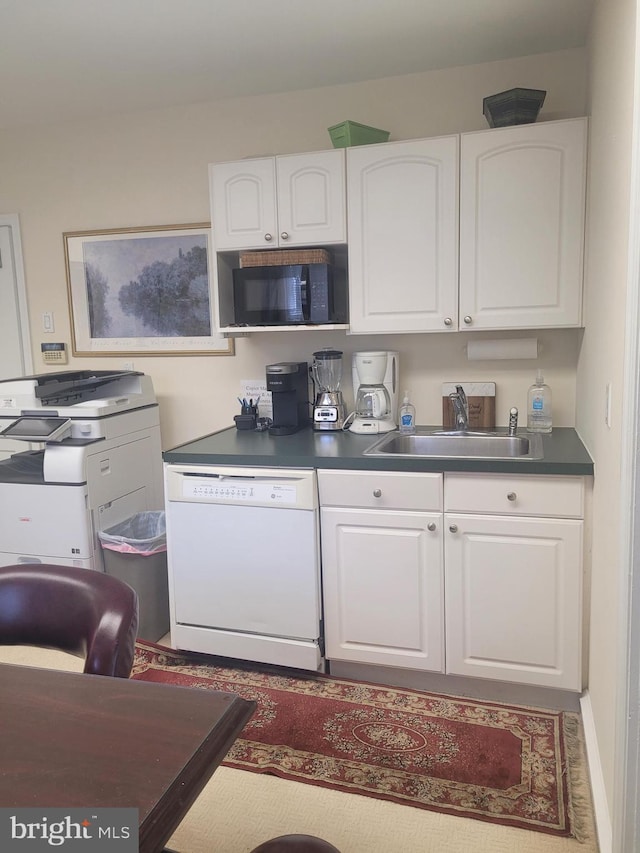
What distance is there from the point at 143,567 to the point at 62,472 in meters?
0.55

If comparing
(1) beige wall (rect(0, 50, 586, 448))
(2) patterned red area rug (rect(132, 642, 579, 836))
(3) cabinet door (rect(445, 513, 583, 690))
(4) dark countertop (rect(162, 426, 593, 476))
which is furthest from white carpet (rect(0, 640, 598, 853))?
(1) beige wall (rect(0, 50, 586, 448))

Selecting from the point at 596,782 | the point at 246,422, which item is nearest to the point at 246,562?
the point at 246,422

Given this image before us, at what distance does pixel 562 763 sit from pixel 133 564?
1834 mm

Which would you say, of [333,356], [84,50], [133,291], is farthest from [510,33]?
[133,291]

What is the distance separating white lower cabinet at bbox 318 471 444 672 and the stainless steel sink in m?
0.30

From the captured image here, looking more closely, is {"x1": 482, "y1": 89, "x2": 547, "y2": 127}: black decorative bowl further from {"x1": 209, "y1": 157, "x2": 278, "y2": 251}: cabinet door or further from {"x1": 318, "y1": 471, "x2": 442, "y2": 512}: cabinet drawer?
{"x1": 318, "y1": 471, "x2": 442, "y2": 512}: cabinet drawer

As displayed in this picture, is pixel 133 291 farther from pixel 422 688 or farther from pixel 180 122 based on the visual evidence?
pixel 422 688

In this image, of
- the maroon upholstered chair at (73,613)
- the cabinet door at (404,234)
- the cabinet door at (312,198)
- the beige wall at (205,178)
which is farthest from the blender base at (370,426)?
the maroon upholstered chair at (73,613)

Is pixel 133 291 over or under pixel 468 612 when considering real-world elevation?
over

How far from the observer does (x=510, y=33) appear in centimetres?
251

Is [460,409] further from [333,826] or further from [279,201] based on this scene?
[333,826]

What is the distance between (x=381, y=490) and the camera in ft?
7.79

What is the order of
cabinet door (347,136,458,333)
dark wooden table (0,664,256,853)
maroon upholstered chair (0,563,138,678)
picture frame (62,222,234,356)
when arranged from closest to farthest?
dark wooden table (0,664,256,853) < maroon upholstered chair (0,563,138,678) < cabinet door (347,136,458,333) < picture frame (62,222,234,356)

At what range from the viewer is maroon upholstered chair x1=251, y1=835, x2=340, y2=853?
1053 mm
